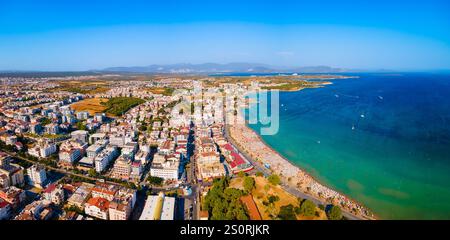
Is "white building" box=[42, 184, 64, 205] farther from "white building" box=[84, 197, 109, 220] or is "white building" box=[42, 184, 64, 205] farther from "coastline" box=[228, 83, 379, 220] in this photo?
"coastline" box=[228, 83, 379, 220]

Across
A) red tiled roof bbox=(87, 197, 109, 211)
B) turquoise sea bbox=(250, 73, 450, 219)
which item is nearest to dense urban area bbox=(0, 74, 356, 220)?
red tiled roof bbox=(87, 197, 109, 211)

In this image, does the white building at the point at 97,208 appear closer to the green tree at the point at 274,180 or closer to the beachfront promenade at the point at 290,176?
the green tree at the point at 274,180

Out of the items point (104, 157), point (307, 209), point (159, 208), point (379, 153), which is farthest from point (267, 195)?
point (379, 153)

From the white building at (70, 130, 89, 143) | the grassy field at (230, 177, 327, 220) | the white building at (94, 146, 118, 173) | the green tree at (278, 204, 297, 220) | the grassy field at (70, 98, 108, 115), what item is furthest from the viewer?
the grassy field at (70, 98, 108, 115)

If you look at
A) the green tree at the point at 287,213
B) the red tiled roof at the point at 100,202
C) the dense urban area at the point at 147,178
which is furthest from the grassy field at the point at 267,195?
the red tiled roof at the point at 100,202
